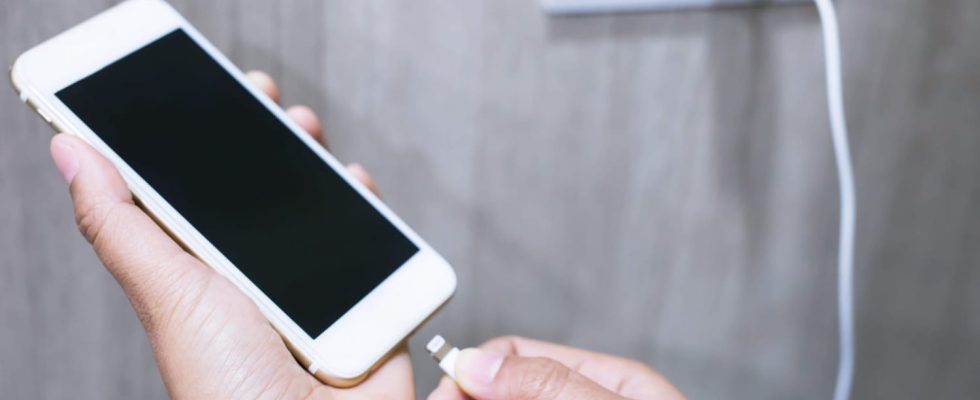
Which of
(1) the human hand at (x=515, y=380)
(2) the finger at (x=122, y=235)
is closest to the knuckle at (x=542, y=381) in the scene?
(1) the human hand at (x=515, y=380)

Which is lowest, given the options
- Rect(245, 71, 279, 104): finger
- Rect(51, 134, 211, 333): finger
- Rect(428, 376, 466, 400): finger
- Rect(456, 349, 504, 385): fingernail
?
Rect(428, 376, 466, 400): finger

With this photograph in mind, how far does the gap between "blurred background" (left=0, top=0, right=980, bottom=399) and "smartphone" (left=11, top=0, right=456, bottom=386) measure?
30 mm

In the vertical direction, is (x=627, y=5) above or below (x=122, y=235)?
above

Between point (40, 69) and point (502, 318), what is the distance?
0.93ft

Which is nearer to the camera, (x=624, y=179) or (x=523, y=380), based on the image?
(x=523, y=380)

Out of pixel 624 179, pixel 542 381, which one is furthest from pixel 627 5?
pixel 542 381

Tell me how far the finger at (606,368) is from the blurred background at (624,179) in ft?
0.20

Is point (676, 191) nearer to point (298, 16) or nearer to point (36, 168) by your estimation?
point (298, 16)

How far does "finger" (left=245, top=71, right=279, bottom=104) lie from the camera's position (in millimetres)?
375

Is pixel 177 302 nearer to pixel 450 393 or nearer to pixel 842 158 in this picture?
pixel 450 393

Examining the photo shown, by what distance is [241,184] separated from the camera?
353 millimetres

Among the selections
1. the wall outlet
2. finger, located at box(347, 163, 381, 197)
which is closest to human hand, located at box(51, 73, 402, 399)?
finger, located at box(347, 163, 381, 197)

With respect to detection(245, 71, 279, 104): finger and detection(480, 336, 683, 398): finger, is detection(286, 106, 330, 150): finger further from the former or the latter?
detection(480, 336, 683, 398): finger

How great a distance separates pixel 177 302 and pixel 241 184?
7cm
